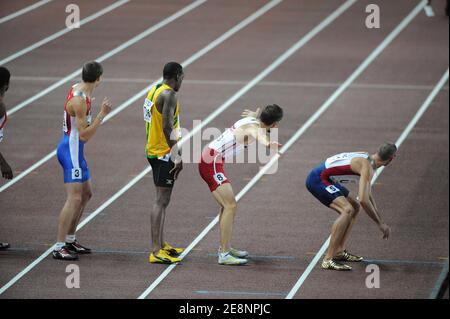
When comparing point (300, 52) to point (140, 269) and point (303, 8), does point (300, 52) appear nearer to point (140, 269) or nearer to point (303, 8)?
point (303, 8)

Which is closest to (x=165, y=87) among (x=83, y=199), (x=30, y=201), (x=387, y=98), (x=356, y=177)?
(x=83, y=199)

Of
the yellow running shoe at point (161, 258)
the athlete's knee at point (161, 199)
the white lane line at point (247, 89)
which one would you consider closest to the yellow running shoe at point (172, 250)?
the white lane line at point (247, 89)

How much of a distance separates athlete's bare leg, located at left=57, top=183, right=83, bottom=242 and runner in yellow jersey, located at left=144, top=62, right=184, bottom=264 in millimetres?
830

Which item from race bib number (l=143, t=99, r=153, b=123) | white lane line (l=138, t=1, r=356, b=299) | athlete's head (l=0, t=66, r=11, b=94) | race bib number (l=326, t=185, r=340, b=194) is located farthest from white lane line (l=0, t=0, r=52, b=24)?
race bib number (l=326, t=185, r=340, b=194)

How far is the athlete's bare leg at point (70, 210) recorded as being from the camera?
1084 centimetres

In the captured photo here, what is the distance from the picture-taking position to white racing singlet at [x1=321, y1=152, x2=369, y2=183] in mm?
10914

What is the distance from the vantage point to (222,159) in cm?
1103

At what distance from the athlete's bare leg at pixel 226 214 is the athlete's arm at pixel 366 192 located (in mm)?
1374

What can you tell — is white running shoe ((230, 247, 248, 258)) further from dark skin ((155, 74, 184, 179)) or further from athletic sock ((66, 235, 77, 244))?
athletic sock ((66, 235, 77, 244))

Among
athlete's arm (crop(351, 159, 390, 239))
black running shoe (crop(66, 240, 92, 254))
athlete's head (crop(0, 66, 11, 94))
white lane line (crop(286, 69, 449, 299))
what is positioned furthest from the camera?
black running shoe (crop(66, 240, 92, 254))

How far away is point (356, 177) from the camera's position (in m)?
11.1

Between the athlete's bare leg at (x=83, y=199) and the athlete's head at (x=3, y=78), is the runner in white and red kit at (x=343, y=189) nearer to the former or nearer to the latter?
the athlete's bare leg at (x=83, y=199)

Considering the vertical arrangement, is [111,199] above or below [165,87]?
below

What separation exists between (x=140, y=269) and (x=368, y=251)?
261 centimetres
